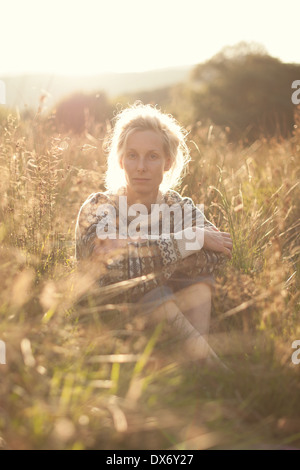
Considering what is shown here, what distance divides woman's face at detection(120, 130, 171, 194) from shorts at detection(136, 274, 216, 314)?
2.04 feet

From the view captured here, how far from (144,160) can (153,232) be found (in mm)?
448

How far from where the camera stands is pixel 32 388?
55.3 inches

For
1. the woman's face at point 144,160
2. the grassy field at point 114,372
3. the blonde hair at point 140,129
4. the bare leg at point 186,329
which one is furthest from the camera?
the blonde hair at point 140,129

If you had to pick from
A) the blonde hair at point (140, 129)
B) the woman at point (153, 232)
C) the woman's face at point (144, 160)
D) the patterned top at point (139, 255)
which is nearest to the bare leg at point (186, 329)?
the woman at point (153, 232)

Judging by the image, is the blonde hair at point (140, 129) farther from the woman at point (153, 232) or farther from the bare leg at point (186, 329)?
the bare leg at point (186, 329)

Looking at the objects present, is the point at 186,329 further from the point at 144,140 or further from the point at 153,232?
the point at 144,140

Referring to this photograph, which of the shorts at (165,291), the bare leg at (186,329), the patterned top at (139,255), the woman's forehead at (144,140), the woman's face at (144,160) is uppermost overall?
the woman's forehead at (144,140)

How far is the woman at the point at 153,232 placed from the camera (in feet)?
7.26

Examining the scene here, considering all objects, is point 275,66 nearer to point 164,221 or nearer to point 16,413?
point 164,221

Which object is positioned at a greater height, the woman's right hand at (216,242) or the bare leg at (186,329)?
the woman's right hand at (216,242)

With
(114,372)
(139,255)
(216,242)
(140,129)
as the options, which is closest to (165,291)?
(139,255)

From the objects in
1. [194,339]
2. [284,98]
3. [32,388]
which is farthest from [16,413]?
[284,98]
